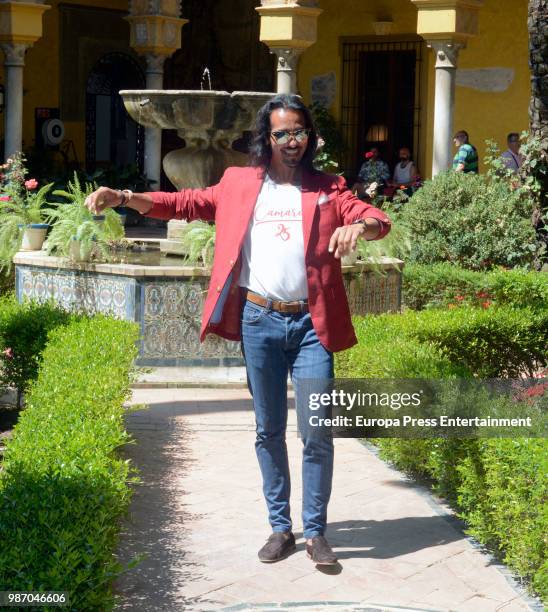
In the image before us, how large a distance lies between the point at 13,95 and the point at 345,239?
1369 centimetres

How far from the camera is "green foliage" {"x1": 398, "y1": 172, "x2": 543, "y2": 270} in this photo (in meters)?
10.4

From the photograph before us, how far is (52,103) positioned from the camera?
20.5 m

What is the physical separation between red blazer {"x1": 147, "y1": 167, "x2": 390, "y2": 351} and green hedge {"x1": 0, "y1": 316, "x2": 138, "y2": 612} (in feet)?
1.95

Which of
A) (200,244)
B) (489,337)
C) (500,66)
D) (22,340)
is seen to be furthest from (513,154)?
(22,340)

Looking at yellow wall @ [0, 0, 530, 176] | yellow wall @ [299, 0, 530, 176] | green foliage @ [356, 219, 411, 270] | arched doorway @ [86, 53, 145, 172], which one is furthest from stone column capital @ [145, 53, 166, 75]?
green foliage @ [356, 219, 411, 270]

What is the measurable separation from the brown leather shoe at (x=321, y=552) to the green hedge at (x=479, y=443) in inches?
22.1

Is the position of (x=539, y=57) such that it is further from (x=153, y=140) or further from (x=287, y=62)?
(x=153, y=140)

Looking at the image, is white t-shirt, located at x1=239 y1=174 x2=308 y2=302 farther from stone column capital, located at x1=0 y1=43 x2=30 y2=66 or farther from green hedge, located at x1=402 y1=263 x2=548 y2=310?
stone column capital, located at x1=0 y1=43 x2=30 y2=66

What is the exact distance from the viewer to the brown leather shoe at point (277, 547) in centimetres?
410

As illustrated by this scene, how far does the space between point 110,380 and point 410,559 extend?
150 centimetres

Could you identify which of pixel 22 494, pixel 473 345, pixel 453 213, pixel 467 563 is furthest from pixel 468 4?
pixel 22 494

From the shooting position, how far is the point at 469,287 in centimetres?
899

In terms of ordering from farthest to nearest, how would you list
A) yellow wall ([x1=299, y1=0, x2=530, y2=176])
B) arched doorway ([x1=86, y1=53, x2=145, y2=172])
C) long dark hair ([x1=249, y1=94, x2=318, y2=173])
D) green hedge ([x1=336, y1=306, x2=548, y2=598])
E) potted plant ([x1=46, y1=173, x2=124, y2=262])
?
1. arched doorway ([x1=86, y1=53, x2=145, y2=172])
2. yellow wall ([x1=299, y1=0, x2=530, y2=176])
3. potted plant ([x1=46, y1=173, x2=124, y2=262])
4. long dark hair ([x1=249, y1=94, x2=318, y2=173])
5. green hedge ([x1=336, y1=306, x2=548, y2=598])

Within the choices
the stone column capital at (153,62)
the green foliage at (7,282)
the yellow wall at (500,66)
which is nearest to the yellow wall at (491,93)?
the yellow wall at (500,66)
